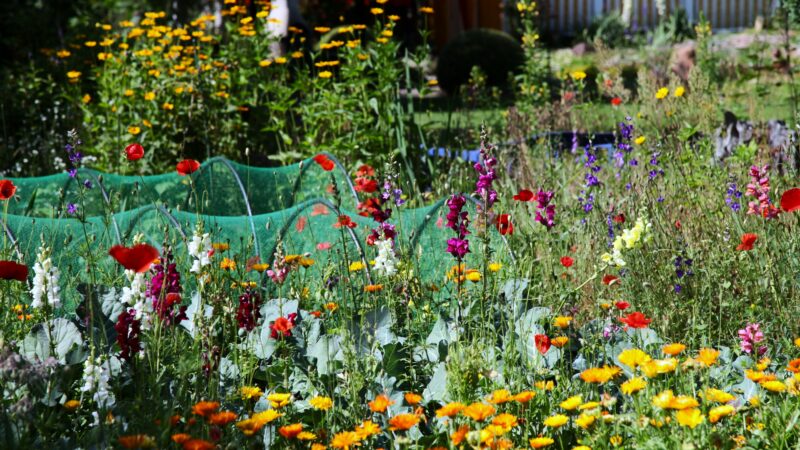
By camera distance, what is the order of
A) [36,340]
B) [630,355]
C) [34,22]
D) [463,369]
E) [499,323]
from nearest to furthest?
1. [630,355]
2. [463,369]
3. [36,340]
4. [499,323]
5. [34,22]

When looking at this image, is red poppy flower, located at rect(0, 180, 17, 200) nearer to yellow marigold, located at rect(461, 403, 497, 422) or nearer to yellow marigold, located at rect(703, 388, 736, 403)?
yellow marigold, located at rect(461, 403, 497, 422)

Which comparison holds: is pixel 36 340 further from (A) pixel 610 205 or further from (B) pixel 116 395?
→ (A) pixel 610 205

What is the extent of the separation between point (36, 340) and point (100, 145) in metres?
3.64

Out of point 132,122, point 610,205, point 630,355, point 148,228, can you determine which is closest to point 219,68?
point 132,122

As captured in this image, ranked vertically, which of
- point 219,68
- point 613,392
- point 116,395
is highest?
point 219,68

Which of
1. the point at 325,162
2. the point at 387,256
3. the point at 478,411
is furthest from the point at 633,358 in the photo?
the point at 325,162

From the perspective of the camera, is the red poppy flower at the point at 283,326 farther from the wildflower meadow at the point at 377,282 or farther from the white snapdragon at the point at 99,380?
the white snapdragon at the point at 99,380

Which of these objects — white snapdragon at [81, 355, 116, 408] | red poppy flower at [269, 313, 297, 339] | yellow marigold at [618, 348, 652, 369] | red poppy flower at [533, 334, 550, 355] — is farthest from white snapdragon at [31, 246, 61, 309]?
yellow marigold at [618, 348, 652, 369]

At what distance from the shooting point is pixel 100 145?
6.19m

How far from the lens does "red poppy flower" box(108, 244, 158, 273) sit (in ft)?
6.49

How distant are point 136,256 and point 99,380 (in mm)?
547

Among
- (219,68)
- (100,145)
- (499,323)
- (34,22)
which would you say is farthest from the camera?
(34,22)

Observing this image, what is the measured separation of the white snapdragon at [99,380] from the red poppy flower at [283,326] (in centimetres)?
42

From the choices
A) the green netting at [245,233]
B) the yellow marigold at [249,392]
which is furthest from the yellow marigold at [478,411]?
the green netting at [245,233]
